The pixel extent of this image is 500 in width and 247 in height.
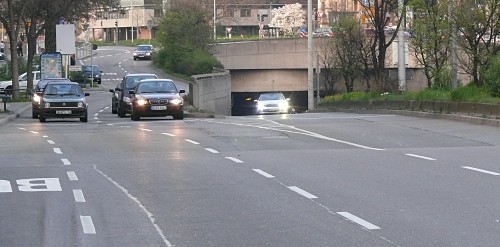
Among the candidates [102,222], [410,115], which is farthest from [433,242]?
[410,115]

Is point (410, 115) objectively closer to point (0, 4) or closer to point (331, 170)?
point (331, 170)

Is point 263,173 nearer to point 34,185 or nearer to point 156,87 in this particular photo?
point 34,185

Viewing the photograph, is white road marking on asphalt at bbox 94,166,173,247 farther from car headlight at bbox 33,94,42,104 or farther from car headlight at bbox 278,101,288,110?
car headlight at bbox 278,101,288,110

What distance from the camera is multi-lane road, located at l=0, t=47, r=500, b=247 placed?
11062mm

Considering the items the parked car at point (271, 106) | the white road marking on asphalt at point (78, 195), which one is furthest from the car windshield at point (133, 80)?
the white road marking on asphalt at point (78, 195)

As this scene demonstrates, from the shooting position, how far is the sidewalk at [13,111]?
38.0m

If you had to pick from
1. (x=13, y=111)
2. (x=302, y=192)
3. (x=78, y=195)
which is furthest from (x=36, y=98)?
(x=302, y=192)

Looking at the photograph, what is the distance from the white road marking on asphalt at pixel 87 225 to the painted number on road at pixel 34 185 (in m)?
2.85

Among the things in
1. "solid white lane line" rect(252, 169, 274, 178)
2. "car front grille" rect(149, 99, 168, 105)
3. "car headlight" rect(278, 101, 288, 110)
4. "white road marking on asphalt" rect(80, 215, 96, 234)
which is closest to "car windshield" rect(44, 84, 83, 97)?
"car front grille" rect(149, 99, 168, 105)

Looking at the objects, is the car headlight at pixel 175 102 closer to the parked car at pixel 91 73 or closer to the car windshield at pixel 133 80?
the car windshield at pixel 133 80

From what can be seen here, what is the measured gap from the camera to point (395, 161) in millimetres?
18906

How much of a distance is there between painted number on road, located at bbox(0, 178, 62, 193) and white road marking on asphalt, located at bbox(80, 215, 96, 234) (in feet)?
9.35

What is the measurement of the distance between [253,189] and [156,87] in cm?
2422

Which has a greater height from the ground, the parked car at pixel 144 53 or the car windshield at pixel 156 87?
the parked car at pixel 144 53
